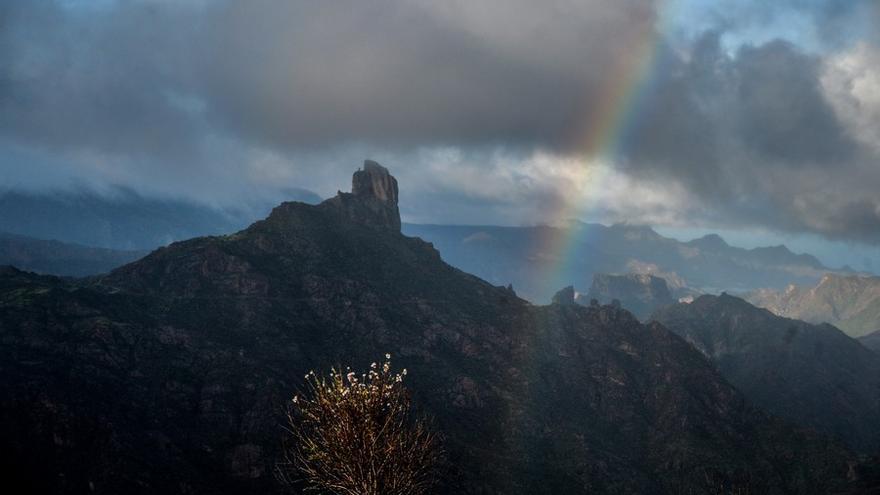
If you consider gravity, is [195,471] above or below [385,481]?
below

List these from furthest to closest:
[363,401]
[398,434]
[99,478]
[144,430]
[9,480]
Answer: [144,430] < [99,478] < [9,480] < [398,434] < [363,401]

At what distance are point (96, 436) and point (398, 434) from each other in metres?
168

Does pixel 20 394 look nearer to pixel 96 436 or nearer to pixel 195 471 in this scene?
pixel 96 436

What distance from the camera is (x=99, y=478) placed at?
166m

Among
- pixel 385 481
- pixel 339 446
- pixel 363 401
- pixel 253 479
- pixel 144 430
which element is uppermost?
pixel 363 401

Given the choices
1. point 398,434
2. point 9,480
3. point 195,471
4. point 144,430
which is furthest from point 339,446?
point 144,430

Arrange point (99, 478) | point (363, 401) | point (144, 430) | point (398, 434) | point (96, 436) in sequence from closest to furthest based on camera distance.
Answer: point (363, 401) → point (398, 434) → point (99, 478) → point (96, 436) → point (144, 430)

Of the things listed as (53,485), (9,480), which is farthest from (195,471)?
(9,480)

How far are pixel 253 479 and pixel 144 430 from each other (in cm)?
4160

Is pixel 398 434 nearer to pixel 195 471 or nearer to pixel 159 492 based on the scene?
pixel 159 492

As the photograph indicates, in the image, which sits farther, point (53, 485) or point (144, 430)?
point (144, 430)

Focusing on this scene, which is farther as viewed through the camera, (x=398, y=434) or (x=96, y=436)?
(x=96, y=436)

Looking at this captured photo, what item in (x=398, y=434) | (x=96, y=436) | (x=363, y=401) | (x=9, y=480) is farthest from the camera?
(x=96, y=436)

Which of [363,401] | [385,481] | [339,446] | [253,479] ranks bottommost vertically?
[253,479]
